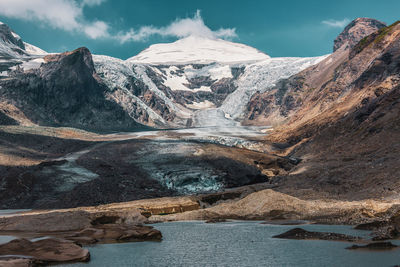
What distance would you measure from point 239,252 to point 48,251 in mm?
12844

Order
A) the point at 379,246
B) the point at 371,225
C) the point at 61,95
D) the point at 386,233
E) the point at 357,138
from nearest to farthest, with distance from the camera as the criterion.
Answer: the point at 379,246, the point at 386,233, the point at 371,225, the point at 357,138, the point at 61,95

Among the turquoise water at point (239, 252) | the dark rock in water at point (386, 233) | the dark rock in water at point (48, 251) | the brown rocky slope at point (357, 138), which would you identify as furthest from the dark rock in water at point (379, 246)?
the brown rocky slope at point (357, 138)

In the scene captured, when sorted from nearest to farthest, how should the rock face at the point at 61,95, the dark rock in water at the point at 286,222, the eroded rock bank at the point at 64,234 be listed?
the eroded rock bank at the point at 64,234 < the dark rock in water at the point at 286,222 < the rock face at the point at 61,95

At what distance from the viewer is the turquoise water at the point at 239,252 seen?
24.4 meters

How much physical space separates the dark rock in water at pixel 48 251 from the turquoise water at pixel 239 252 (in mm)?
1186

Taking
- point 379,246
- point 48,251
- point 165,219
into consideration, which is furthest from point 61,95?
point 379,246

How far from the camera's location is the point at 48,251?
1059 inches

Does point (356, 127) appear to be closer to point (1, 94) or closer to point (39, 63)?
point (1, 94)

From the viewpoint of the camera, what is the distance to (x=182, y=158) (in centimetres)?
9400

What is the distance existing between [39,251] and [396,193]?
36.3 m

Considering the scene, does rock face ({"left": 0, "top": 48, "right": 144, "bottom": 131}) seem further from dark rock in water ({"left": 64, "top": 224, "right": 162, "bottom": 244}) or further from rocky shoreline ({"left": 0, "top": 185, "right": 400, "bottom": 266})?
dark rock in water ({"left": 64, "top": 224, "right": 162, "bottom": 244})

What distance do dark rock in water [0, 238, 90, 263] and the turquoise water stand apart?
3.89 feet

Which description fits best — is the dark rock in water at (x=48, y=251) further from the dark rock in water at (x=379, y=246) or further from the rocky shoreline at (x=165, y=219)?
the dark rock in water at (x=379, y=246)

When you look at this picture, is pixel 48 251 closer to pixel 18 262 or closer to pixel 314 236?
pixel 18 262
